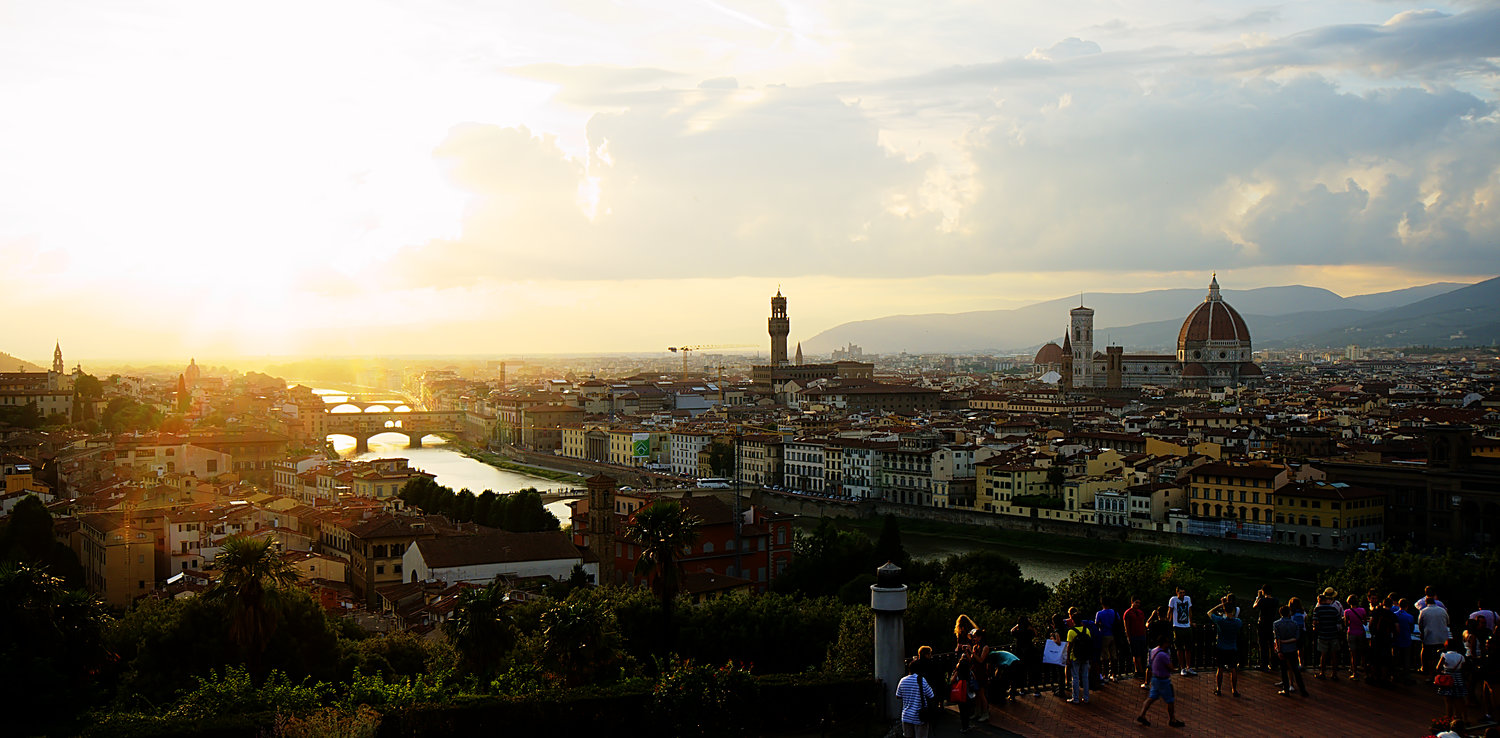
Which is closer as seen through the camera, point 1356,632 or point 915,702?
point 915,702

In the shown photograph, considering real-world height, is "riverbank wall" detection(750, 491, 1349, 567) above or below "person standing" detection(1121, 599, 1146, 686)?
below

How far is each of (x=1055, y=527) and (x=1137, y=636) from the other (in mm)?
23920

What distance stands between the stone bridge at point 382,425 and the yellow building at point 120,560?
146 feet

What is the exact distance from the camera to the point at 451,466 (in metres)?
56.4

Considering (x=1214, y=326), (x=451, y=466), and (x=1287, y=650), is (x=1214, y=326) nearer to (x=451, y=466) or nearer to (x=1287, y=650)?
(x=451, y=466)

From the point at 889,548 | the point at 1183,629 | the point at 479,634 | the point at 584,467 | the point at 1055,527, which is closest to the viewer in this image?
the point at 1183,629

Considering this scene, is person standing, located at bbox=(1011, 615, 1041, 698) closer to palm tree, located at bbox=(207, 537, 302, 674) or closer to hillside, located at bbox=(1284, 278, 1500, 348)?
palm tree, located at bbox=(207, 537, 302, 674)

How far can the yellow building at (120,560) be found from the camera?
1923cm

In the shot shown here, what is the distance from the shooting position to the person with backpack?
20.6 feet

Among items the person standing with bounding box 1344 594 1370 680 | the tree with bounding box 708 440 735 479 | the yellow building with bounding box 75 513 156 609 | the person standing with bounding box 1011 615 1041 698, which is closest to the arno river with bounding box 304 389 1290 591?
the tree with bounding box 708 440 735 479

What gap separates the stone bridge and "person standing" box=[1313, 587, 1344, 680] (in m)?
60.9

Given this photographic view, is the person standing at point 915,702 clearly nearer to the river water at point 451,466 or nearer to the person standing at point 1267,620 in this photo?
the person standing at point 1267,620

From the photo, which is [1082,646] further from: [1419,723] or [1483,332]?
[1483,332]

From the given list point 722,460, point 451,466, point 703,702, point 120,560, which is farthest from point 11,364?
point 703,702
